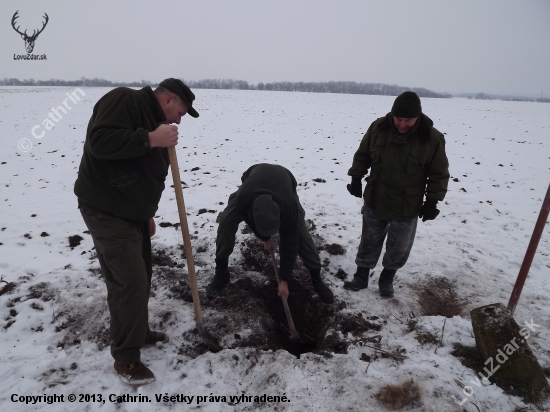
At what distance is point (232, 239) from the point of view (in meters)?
3.37

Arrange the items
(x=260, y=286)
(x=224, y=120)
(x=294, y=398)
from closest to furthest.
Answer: (x=294, y=398) < (x=260, y=286) < (x=224, y=120)

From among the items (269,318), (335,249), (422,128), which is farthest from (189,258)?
(422,128)

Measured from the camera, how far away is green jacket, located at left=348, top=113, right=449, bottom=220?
9.70ft

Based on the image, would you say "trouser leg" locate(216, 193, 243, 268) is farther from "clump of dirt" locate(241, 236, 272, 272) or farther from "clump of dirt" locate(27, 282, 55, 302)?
"clump of dirt" locate(27, 282, 55, 302)

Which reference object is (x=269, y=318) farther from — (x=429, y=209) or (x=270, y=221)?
(x=429, y=209)

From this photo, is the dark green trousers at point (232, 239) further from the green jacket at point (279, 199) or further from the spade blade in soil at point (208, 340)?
the spade blade in soil at point (208, 340)

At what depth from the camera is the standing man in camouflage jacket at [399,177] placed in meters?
2.94

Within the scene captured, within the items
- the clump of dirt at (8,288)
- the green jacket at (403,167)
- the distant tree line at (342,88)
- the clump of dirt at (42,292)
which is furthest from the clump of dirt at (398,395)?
the distant tree line at (342,88)

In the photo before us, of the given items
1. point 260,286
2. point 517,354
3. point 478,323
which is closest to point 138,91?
point 260,286

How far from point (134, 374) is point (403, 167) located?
2.92m

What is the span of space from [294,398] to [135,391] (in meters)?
1.19

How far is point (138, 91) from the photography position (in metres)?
2.21

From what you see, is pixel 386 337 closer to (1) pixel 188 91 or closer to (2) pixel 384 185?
(2) pixel 384 185

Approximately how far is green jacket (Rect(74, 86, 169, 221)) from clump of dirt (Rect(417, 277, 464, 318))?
2.97 m
